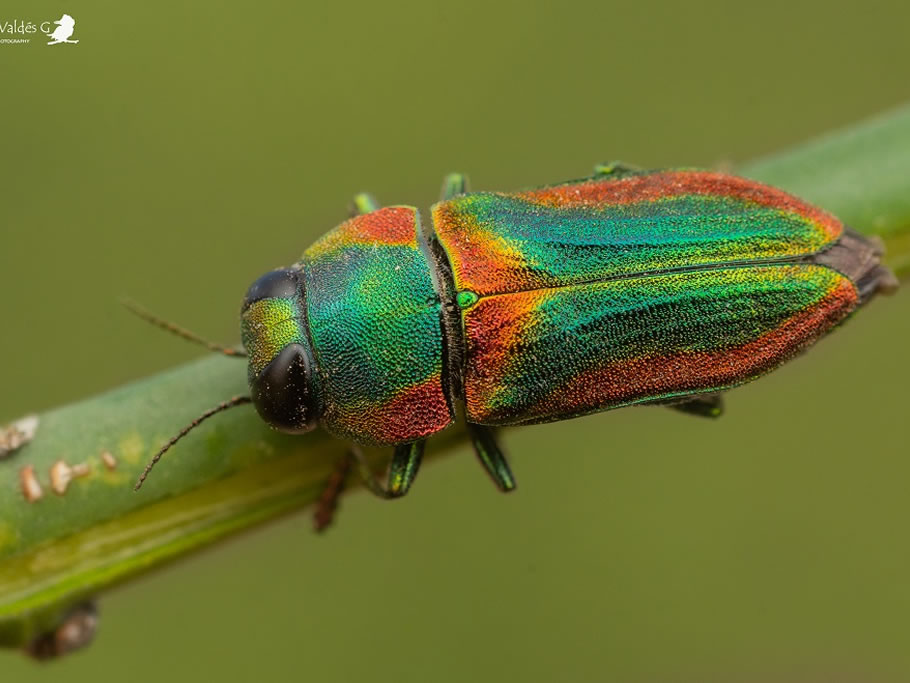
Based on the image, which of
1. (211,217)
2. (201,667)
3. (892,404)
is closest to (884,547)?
(892,404)

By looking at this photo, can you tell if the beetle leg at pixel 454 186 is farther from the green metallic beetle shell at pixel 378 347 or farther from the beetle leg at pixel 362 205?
the green metallic beetle shell at pixel 378 347

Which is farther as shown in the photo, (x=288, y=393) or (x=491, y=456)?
(x=491, y=456)

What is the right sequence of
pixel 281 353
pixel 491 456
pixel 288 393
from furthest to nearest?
pixel 491 456
pixel 281 353
pixel 288 393

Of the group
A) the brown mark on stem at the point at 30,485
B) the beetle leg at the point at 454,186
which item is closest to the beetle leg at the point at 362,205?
the beetle leg at the point at 454,186

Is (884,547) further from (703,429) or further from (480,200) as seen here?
(480,200)

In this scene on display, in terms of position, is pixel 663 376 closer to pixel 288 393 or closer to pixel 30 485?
pixel 288 393

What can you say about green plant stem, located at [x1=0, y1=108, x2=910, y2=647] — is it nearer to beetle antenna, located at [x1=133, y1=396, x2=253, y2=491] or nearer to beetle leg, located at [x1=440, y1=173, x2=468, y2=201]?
beetle antenna, located at [x1=133, y1=396, x2=253, y2=491]

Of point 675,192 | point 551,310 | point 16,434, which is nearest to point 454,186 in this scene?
point 551,310
